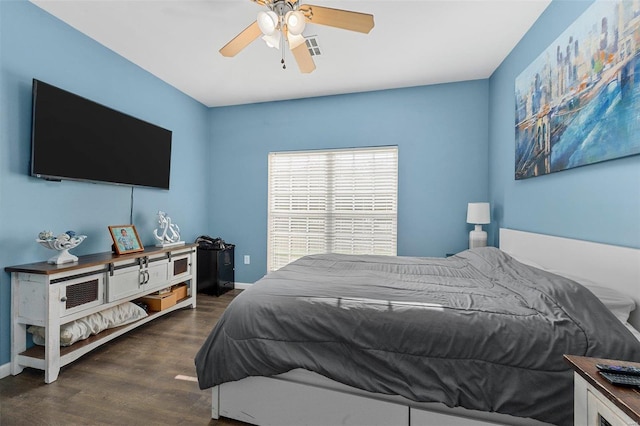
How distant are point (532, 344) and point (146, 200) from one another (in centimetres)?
366

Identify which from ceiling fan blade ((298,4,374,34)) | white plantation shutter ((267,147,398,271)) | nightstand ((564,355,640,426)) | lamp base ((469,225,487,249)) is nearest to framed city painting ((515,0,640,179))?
lamp base ((469,225,487,249))

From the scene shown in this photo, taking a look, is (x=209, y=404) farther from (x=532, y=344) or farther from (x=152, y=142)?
(x=152, y=142)

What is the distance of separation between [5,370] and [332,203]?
338cm

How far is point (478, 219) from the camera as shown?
10.1ft

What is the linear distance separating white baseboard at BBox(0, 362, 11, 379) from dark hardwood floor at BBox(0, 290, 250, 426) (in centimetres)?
5

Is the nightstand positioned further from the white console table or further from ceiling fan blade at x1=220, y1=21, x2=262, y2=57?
the white console table

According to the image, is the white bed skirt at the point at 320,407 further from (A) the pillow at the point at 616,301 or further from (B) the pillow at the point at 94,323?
(B) the pillow at the point at 94,323

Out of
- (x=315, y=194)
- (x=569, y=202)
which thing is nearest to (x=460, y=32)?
(x=569, y=202)

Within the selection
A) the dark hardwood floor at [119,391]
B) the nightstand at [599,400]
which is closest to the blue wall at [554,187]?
the nightstand at [599,400]

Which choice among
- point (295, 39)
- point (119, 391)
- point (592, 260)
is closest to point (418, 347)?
point (592, 260)

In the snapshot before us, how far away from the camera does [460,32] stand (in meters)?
2.54

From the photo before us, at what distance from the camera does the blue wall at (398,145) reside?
3.52m

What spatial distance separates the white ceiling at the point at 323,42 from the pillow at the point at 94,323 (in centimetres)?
250

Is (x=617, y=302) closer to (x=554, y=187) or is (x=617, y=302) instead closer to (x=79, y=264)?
(x=554, y=187)
